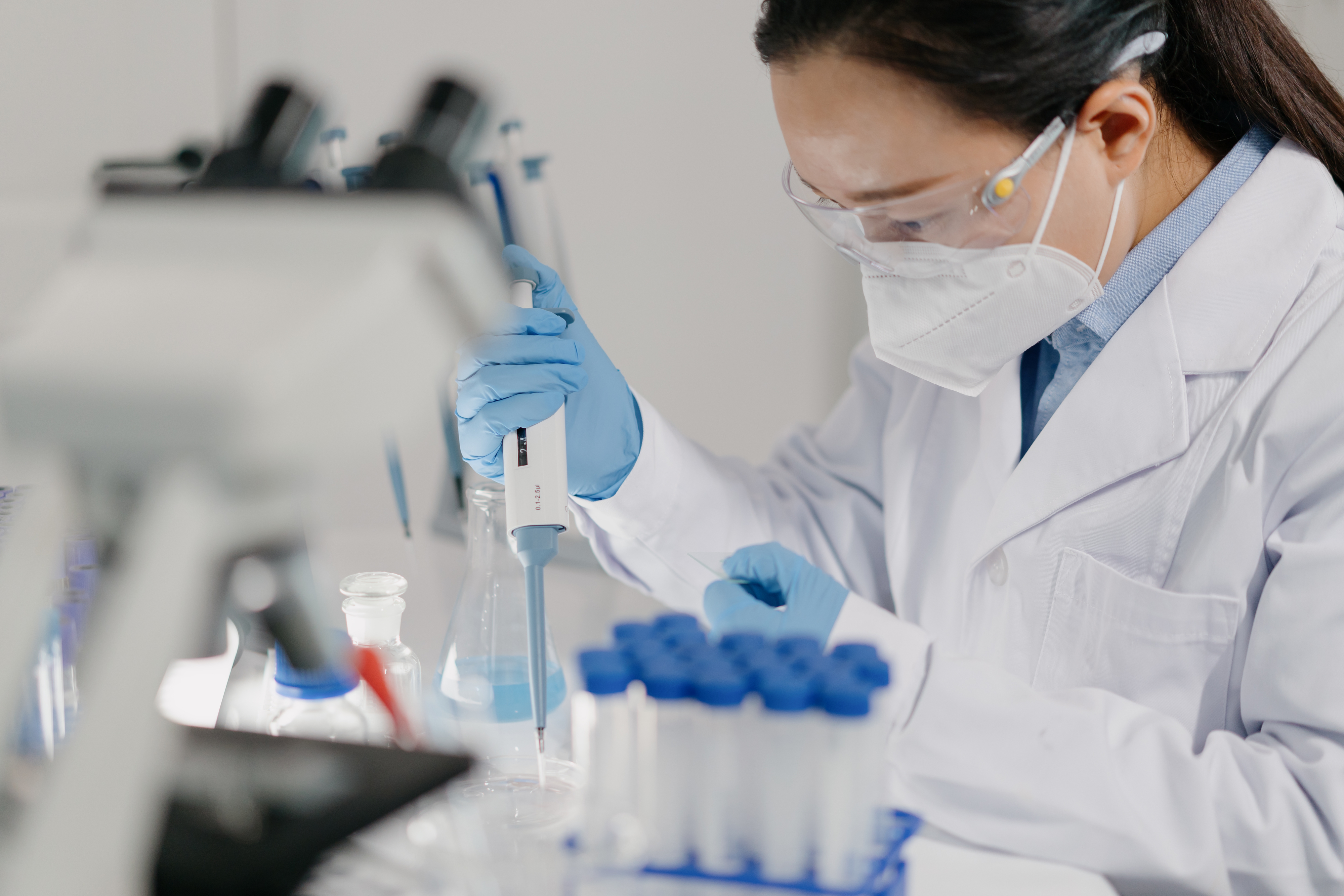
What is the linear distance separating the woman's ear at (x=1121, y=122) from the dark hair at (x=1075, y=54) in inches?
0.5

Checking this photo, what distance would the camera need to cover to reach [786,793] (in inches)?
21.2

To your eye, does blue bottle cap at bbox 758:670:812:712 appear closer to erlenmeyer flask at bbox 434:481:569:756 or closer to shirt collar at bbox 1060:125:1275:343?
erlenmeyer flask at bbox 434:481:569:756

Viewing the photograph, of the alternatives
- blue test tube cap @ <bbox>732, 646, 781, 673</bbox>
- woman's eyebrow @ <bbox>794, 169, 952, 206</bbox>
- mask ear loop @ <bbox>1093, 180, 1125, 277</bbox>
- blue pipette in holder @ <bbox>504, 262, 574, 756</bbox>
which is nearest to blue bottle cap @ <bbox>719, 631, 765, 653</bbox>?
blue test tube cap @ <bbox>732, 646, 781, 673</bbox>

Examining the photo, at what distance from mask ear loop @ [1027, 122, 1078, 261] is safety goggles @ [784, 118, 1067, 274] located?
0.01m

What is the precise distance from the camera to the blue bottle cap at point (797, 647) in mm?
574

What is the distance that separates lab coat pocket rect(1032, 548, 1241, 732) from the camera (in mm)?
934

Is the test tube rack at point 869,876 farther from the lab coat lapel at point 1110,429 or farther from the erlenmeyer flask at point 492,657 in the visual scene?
the lab coat lapel at point 1110,429

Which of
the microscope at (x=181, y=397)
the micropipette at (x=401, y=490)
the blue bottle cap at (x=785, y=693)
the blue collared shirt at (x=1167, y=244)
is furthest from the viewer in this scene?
the micropipette at (x=401, y=490)

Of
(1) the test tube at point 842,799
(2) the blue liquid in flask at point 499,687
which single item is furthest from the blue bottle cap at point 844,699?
(2) the blue liquid in flask at point 499,687

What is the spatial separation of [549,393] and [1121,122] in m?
0.59

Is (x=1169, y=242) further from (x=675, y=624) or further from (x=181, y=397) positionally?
(x=181, y=397)

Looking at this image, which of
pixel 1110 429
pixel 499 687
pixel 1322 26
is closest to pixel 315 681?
pixel 499 687

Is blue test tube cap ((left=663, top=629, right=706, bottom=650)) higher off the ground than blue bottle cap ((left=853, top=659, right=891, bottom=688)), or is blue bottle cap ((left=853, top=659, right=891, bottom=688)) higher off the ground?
blue test tube cap ((left=663, top=629, right=706, bottom=650))

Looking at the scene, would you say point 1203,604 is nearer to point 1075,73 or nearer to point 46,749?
point 1075,73
